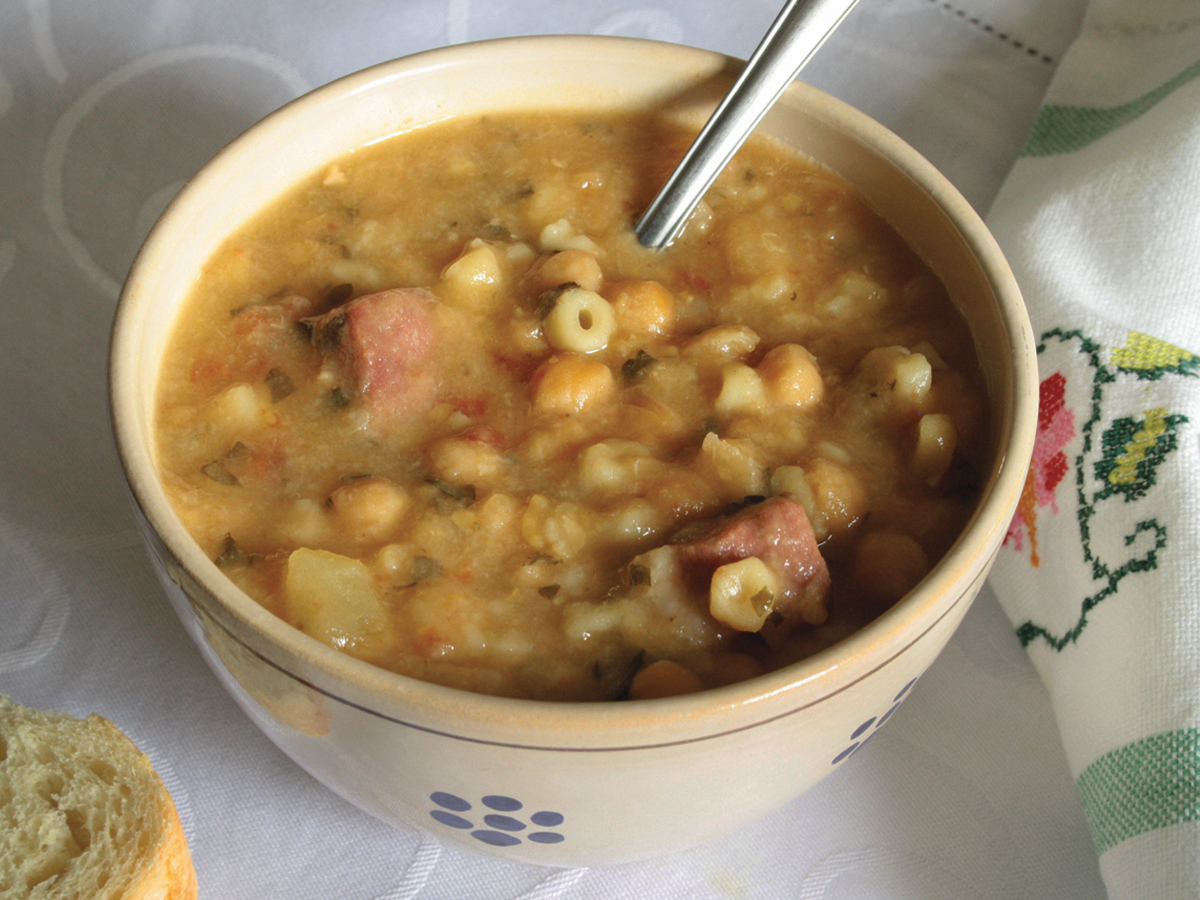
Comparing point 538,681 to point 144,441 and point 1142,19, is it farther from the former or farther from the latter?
point 1142,19

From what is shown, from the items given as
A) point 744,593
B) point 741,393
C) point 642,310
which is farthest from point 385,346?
point 744,593

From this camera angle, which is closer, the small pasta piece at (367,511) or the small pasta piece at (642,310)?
the small pasta piece at (367,511)

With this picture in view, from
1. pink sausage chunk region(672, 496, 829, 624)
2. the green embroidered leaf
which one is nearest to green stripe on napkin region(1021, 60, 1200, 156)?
the green embroidered leaf

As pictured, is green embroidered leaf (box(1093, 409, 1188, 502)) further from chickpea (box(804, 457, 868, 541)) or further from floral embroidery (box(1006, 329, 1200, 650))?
chickpea (box(804, 457, 868, 541))

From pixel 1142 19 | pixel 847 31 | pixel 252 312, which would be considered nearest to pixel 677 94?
pixel 252 312

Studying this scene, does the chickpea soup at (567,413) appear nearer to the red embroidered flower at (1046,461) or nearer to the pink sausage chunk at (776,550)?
the pink sausage chunk at (776,550)

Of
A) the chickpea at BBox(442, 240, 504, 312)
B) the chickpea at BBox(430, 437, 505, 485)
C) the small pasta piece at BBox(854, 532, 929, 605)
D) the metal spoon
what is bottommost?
the chickpea at BBox(430, 437, 505, 485)

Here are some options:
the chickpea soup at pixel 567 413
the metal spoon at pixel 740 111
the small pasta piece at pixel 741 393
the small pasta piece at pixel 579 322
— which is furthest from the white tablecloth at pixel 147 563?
the metal spoon at pixel 740 111
